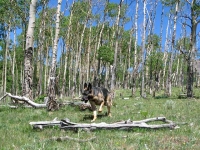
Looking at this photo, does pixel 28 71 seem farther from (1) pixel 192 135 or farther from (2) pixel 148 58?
(2) pixel 148 58

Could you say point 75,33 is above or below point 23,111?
above

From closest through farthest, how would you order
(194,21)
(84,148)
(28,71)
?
(84,148), (28,71), (194,21)

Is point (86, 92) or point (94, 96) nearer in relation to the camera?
point (86, 92)

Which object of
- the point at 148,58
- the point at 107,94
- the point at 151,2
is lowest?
the point at 107,94

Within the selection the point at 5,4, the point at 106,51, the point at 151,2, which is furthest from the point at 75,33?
the point at 151,2

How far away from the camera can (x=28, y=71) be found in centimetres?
1620

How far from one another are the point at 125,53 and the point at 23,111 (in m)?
57.8

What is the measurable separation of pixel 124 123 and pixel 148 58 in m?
35.6

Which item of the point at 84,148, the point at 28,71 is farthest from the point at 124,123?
the point at 28,71

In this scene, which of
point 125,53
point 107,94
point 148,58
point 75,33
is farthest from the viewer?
point 125,53

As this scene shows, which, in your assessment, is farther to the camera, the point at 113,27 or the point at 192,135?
the point at 113,27

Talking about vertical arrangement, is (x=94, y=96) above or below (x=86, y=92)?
below

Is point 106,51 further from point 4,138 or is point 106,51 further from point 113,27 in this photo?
point 4,138

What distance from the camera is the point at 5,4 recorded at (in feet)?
135
